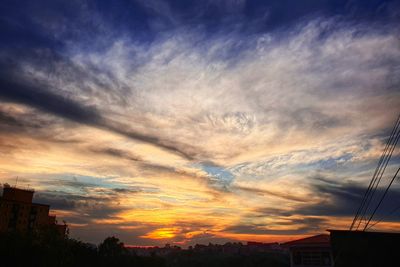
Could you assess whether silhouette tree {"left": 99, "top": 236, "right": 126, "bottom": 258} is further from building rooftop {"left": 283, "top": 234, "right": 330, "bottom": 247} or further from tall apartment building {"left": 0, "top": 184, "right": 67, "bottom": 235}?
building rooftop {"left": 283, "top": 234, "right": 330, "bottom": 247}

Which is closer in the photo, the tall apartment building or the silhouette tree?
the silhouette tree

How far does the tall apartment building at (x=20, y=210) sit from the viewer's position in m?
97.4

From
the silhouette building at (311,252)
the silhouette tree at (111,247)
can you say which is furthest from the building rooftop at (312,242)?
the silhouette tree at (111,247)

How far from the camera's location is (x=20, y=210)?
101750 millimetres

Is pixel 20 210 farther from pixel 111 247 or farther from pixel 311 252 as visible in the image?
pixel 311 252

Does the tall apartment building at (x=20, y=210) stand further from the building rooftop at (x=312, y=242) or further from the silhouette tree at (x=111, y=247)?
the building rooftop at (x=312, y=242)

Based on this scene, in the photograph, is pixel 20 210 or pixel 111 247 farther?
pixel 20 210

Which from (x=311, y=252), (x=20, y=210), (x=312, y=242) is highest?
(x=20, y=210)

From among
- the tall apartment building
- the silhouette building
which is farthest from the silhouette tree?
the silhouette building

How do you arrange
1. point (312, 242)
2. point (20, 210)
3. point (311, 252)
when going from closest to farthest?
point (311, 252)
point (312, 242)
point (20, 210)

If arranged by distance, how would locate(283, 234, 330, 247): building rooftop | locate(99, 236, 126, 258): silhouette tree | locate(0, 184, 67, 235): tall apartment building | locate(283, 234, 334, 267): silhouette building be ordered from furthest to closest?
locate(0, 184, 67, 235): tall apartment building < locate(99, 236, 126, 258): silhouette tree < locate(283, 234, 330, 247): building rooftop < locate(283, 234, 334, 267): silhouette building

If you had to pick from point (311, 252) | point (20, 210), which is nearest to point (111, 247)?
point (20, 210)

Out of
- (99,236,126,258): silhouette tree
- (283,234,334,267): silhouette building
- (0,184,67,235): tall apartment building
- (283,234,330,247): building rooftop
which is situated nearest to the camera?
(283,234,334,267): silhouette building

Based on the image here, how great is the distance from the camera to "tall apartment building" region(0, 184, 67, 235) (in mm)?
97438
